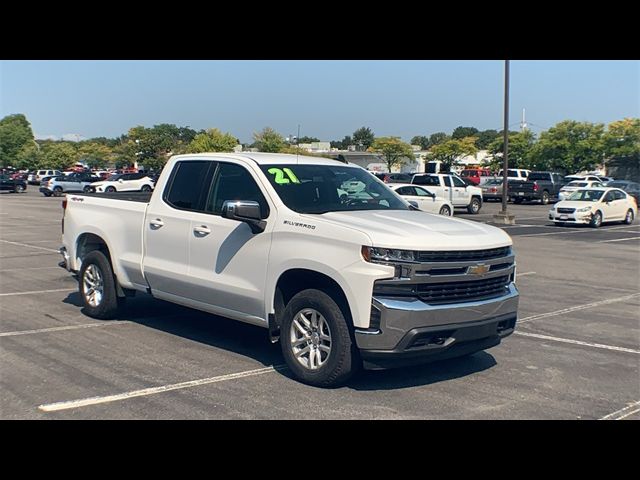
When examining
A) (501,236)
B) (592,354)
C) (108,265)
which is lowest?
(592,354)

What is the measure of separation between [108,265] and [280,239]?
9.89 ft

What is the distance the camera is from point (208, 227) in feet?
22.5

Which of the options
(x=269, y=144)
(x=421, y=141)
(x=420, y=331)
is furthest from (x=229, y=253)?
(x=421, y=141)

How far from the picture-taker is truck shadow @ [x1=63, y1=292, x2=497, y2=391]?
6.16 metres

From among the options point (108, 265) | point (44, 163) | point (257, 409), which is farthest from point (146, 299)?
point (44, 163)

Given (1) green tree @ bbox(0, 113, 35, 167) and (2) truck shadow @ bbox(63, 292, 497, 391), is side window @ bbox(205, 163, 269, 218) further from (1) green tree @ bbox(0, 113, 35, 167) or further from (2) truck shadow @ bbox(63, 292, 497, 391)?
(1) green tree @ bbox(0, 113, 35, 167)

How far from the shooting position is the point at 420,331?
5.39 m

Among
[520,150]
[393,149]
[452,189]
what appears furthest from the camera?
[393,149]

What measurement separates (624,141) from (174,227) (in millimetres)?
58509

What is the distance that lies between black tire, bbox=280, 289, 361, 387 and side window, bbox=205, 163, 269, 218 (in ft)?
4.21

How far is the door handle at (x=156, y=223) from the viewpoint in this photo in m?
7.44

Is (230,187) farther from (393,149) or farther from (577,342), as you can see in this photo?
(393,149)

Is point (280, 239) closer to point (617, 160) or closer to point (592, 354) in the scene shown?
point (592, 354)

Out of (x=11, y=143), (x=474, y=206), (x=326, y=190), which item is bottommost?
(x=474, y=206)
